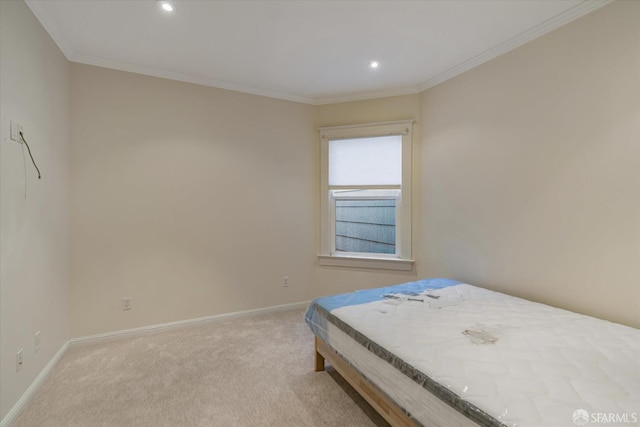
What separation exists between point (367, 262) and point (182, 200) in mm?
2208

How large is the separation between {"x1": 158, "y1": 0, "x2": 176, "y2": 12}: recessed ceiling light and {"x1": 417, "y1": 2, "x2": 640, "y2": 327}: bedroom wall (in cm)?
257

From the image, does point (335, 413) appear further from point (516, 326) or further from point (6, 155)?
point (6, 155)

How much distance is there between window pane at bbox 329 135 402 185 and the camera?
11.3 feet

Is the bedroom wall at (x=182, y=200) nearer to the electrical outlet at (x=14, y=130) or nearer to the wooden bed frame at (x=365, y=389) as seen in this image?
the electrical outlet at (x=14, y=130)

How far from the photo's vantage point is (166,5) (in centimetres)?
195

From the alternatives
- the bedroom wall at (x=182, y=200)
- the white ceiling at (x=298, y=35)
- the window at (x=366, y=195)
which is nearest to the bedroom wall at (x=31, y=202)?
the bedroom wall at (x=182, y=200)

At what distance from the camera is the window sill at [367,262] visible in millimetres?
3385

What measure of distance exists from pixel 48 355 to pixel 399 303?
2.69 metres

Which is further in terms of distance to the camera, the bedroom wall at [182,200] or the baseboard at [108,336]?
the bedroom wall at [182,200]

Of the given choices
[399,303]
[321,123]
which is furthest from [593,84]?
[321,123]

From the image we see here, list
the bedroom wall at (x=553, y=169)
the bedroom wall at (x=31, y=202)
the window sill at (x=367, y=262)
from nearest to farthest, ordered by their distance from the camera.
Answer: the bedroom wall at (x=31, y=202) → the bedroom wall at (x=553, y=169) → the window sill at (x=367, y=262)

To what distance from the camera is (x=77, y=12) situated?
6.64ft

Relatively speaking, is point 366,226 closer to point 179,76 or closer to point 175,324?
point 175,324

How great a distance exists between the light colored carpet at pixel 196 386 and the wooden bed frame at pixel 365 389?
0.53 ft
